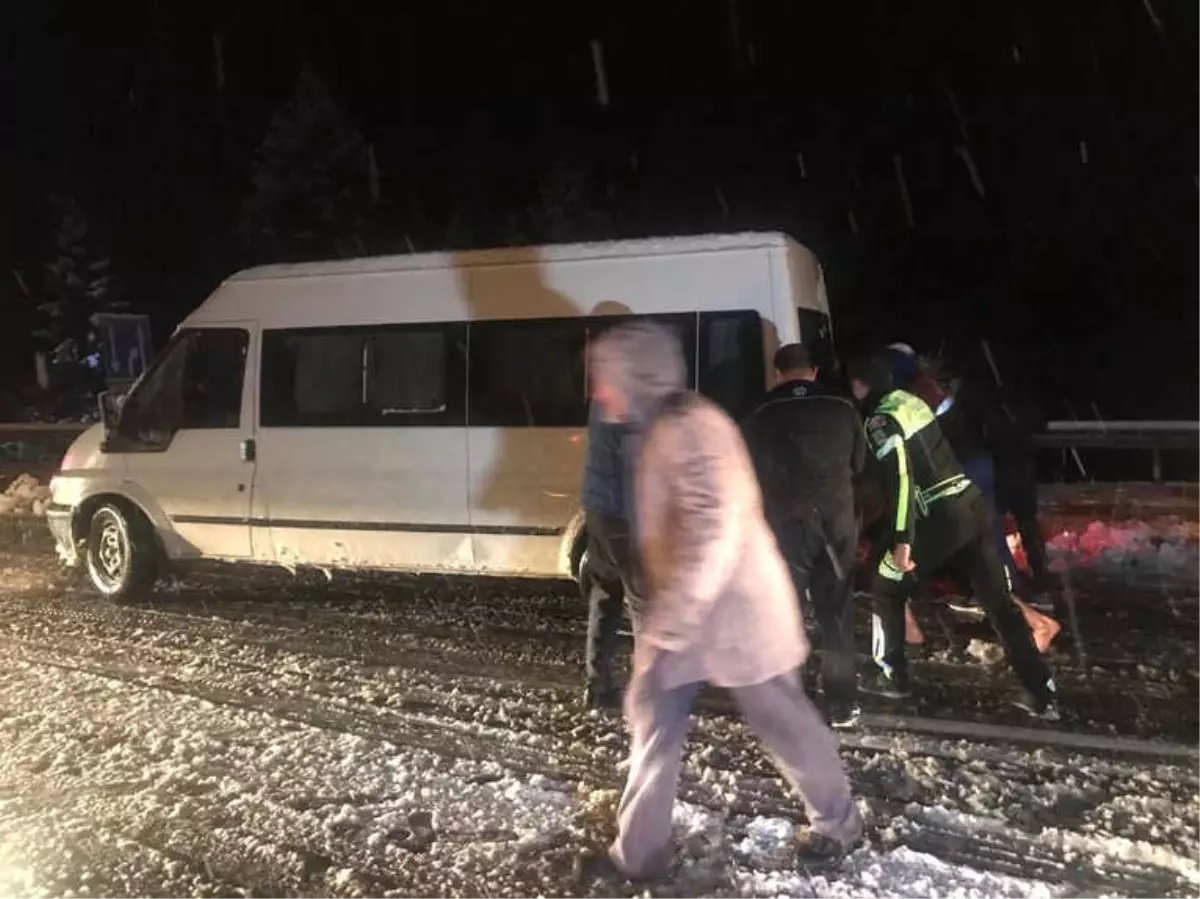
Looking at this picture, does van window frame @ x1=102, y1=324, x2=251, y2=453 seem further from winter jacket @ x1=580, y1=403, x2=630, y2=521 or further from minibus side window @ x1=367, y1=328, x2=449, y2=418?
winter jacket @ x1=580, y1=403, x2=630, y2=521

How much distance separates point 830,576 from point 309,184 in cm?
4039

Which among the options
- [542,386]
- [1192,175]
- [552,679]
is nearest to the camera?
[552,679]

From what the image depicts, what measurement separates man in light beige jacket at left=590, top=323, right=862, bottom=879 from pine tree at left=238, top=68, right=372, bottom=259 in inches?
1580

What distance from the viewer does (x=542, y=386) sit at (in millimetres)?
7609

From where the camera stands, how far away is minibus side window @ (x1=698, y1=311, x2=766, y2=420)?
278 inches

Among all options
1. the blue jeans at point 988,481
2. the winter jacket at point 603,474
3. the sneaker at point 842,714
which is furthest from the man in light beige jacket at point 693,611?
the blue jeans at point 988,481

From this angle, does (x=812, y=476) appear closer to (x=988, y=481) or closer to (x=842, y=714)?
(x=842, y=714)

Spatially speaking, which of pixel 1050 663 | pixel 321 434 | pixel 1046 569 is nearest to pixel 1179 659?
pixel 1050 663

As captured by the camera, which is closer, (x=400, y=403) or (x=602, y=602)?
(x=602, y=602)

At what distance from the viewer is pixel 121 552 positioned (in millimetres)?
8773

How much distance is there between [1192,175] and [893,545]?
4291cm

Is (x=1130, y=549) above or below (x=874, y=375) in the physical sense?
below

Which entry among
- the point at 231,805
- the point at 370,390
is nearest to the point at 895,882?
the point at 231,805

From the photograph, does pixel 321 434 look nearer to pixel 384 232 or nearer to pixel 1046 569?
pixel 1046 569
